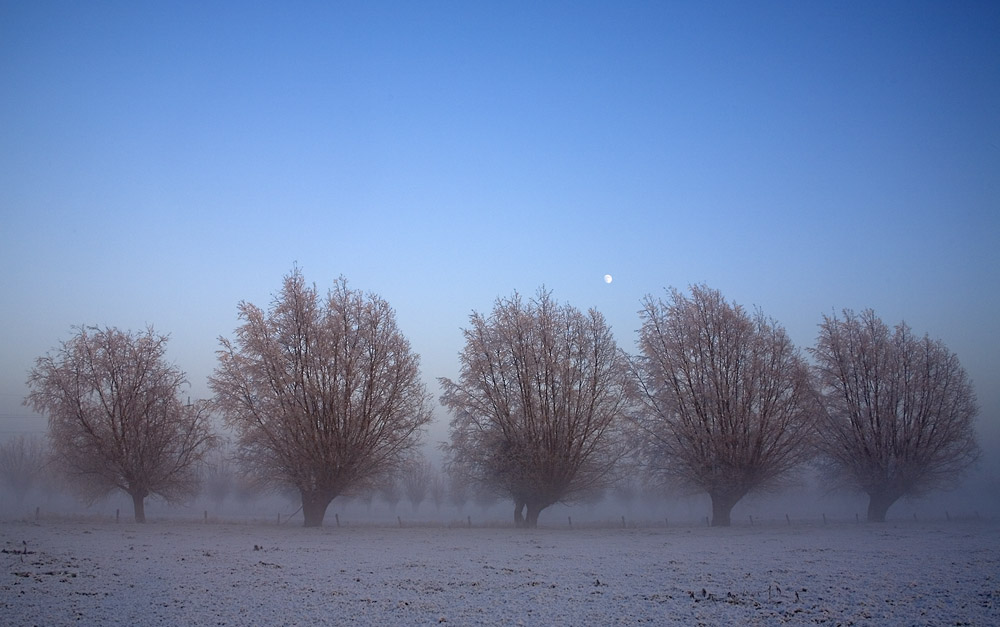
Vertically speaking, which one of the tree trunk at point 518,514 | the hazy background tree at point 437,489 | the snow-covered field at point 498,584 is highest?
the snow-covered field at point 498,584

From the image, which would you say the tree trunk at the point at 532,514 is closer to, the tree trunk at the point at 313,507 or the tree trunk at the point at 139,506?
the tree trunk at the point at 313,507

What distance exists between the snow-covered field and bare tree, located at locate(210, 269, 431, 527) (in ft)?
33.4

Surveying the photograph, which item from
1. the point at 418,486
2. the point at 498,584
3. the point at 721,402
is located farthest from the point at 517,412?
the point at 418,486

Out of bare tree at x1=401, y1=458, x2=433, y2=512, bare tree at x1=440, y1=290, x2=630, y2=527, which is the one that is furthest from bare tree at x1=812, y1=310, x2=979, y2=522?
bare tree at x1=401, y1=458, x2=433, y2=512

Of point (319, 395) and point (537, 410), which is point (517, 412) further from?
point (319, 395)

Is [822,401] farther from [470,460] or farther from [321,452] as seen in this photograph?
[321,452]

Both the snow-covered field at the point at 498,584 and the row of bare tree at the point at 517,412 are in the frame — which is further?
the row of bare tree at the point at 517,412

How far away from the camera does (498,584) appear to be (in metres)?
12.9

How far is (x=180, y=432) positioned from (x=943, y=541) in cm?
3850

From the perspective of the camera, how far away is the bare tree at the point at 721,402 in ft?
111

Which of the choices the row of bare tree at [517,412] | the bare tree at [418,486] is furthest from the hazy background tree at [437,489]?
the row of bare tree at [517,412]

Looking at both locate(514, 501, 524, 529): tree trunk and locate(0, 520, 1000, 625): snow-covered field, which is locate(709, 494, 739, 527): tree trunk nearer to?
locate(514, 501, 524, 529): tree trunk

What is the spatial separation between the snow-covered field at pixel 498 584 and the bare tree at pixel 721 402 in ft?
43.0

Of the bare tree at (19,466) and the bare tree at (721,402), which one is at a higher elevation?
the bare tree at (721,402)
